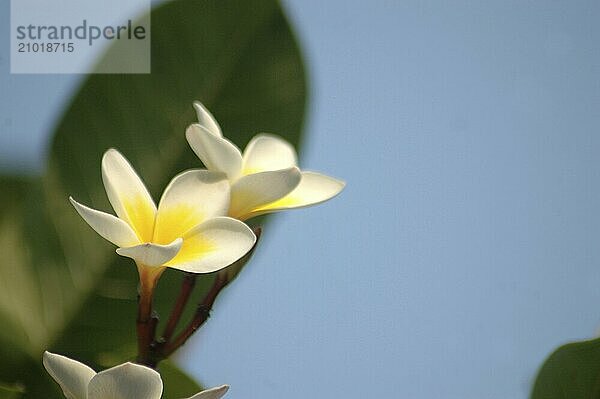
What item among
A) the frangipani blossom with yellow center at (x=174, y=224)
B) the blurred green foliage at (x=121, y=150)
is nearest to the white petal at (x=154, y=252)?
the frangipani blossom with yellow center at (x=174, y=224)

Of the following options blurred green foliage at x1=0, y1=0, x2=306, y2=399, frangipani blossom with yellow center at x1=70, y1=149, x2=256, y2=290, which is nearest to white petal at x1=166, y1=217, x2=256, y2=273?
frangipani blossom with yellow center at x1=70, y1=149, x2=256, y2=290

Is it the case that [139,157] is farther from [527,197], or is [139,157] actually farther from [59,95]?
[527,197]

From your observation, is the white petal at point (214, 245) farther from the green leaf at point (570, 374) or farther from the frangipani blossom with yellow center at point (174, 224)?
the green leaf at point (570, 374)

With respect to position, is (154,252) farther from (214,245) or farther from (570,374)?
(570,374)

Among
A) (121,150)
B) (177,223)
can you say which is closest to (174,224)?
(177,223)

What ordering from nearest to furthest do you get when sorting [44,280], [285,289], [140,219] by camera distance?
[140,219]
[44,280]
[285,289]

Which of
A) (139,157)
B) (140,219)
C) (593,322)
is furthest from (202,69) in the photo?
(593,322)

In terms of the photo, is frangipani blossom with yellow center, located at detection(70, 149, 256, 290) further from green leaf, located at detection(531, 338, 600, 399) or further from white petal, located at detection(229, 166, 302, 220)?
green leaf, located at detection(531, 338, 600, 399)
